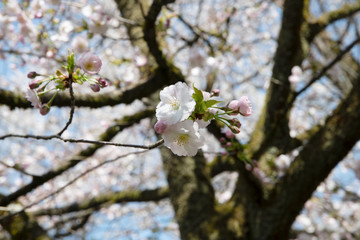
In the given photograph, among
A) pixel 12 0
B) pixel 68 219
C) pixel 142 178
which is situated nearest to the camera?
pixel 12 0

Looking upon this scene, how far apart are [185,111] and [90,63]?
1.40 ft

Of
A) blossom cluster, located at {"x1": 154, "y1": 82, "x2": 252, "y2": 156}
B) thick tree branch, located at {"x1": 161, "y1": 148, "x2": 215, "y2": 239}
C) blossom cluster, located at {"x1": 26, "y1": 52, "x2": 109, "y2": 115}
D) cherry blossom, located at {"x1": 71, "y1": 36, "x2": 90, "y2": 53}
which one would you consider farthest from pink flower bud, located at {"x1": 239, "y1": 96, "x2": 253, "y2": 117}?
cherry blossom, located at {"x1": 71, "y1": 36, "x2": 90, "y2": 53}

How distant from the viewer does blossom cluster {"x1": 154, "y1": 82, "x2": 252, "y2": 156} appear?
2.82 ft

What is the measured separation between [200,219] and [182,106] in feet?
4.53

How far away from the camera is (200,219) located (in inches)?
81.0

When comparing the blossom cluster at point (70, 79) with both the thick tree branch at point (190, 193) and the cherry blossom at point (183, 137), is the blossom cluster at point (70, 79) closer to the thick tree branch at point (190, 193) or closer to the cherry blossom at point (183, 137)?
the cherry blossom at point (183, 137)

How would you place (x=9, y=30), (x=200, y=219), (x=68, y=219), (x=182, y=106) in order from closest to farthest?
(x=182, y=106)
(x=200, y=219)
(x=9, y=30)
(x=68, y=219)

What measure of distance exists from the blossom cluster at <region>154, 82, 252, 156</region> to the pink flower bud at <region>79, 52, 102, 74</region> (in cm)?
29

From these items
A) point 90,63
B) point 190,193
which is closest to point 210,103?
point 90,63

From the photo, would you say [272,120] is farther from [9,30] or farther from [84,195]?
[84,195]

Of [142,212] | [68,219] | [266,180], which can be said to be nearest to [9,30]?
[68,219]

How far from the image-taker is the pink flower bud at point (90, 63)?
1.07m

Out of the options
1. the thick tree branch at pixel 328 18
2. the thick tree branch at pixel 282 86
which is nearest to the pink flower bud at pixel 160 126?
the thick tree branch at pixel 282 86

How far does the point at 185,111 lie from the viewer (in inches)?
33.4
